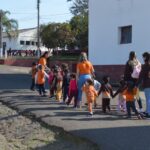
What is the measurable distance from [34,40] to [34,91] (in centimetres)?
8666

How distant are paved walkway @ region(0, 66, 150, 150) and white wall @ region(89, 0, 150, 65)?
9.74 m

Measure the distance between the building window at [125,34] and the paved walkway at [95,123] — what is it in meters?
11.0

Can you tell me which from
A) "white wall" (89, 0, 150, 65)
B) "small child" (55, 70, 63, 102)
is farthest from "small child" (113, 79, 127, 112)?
"white wall" (89, 0, 150, 65)

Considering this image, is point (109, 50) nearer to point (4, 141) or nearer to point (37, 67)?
point (37, 67)

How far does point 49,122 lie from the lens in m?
14.0

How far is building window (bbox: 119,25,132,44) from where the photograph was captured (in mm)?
28875

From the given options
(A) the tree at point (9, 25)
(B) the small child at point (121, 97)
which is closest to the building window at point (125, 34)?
(B) the small child at point (121, 97)

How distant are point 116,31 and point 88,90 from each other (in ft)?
49.0

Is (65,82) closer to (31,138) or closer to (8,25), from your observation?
(31,138)

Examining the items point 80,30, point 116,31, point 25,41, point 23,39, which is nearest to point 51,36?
point 80,30

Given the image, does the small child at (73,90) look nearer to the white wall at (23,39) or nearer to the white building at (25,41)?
the white wall at (23,39)

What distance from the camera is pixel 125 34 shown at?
29.3 m

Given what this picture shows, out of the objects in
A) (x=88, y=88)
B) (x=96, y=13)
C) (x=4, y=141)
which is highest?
(x=96, y=13)

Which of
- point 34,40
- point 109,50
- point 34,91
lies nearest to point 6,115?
point 34,91
